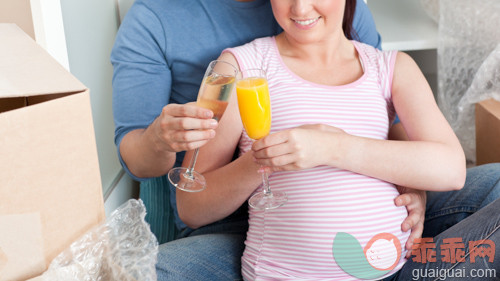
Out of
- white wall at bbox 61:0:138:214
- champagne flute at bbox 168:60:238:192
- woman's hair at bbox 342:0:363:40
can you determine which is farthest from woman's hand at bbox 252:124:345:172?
white wall at bbox 61:0:138:214

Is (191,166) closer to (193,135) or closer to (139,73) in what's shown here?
(193,135)

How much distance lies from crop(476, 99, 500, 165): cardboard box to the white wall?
1.17m

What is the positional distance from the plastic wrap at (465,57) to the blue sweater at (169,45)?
0.69 m

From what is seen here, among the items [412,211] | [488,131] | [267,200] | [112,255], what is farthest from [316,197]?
[488,131]

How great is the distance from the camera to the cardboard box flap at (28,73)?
0.75 m

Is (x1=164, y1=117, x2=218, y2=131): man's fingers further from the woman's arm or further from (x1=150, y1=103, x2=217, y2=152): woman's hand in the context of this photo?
the woman's arm

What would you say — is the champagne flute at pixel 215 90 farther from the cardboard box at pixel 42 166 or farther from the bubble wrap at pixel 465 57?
the bubble wrap at pixel 465 57

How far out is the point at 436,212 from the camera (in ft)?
4.67

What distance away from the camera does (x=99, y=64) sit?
173 cm

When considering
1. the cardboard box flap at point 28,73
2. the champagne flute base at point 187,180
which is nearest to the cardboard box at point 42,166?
the cardboard box flap at point 28,73

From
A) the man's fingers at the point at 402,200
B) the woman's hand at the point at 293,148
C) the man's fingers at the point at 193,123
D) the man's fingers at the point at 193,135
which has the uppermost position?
the man's fingers at the point at 193,123

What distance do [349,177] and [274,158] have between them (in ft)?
0.76

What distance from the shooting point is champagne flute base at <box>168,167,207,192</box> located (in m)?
1.18

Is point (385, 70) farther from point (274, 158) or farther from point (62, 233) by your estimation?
point (62, 233)
